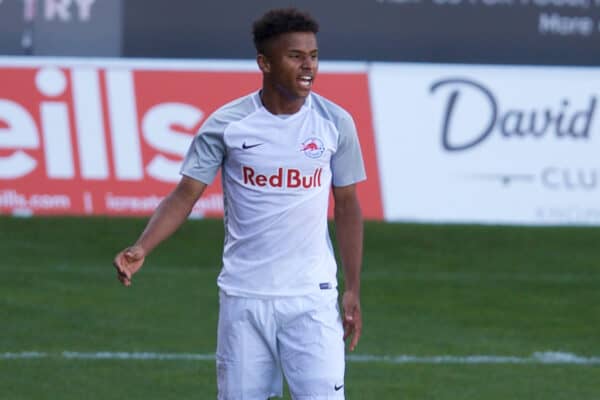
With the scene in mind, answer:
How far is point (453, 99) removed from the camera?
14.8 meters

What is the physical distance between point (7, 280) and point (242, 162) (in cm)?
663

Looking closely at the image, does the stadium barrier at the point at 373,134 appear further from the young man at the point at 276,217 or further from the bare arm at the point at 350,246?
the young man at the point at 276,217

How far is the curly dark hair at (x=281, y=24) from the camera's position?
5555 millimetres

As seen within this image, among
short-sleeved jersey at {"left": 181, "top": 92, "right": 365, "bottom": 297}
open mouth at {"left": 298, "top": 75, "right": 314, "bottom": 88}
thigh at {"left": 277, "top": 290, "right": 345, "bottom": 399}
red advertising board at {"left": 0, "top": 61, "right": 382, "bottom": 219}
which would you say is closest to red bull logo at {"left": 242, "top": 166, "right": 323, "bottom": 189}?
short-sleeved jersey at {"left": 181, "top": 92, "right": 365, "bottom": 297}

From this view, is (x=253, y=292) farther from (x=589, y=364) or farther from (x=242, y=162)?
(x=589, y=364)

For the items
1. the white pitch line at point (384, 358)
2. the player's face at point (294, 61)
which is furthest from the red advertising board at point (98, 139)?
the player's face at point (294, 61)

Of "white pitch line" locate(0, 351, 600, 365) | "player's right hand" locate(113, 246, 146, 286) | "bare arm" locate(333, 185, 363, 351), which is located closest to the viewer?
"player's right hand" locate(113, 246, 146, 286)

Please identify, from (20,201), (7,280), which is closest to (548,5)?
(20,201)

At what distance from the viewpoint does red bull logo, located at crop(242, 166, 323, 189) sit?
5602 mm

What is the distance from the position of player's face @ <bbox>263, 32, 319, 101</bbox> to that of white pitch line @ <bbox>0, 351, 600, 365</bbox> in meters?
3.95

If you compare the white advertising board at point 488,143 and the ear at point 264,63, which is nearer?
the ear at point 264,63

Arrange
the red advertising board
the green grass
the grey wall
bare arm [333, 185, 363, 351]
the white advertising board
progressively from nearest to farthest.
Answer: bare arm [333, 185, 363, 351]
the green grass
the red advertising board
the white advertising board
the grey wall

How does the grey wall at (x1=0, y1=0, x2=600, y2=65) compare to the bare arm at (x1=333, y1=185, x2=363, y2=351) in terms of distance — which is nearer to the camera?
the bare arm at (x1=333, y1=185, x2=363, y2=351)

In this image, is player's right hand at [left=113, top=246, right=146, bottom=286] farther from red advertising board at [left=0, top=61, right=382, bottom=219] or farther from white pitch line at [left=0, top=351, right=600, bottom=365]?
red advertising board at [left=0, top=61, right=382, bottom=219]
